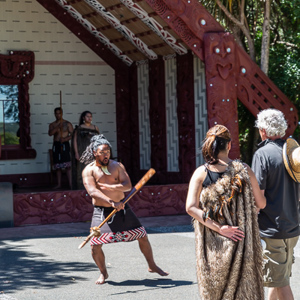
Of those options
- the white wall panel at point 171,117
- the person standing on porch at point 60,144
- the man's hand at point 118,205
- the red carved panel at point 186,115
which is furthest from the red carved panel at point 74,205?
the man's hand at point 118,205

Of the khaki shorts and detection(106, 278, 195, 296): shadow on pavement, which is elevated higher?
the khaki shorts

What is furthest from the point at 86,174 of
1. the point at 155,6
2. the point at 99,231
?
the point at 155,6

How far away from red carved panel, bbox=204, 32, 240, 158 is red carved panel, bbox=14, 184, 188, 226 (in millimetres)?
1572

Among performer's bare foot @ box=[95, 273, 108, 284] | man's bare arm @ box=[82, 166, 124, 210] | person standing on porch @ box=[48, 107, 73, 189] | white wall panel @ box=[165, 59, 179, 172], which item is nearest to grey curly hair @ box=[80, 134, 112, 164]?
man's bare arm @ box=[82, 166, 124, 210]

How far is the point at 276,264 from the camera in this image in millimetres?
5461

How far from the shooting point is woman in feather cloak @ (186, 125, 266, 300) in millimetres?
4875

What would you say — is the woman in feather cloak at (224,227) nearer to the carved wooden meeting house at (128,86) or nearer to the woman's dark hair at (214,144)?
the woman's dark hair at (214,144)

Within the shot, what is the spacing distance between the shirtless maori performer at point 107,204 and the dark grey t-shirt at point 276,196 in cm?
221

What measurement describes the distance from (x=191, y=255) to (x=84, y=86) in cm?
873

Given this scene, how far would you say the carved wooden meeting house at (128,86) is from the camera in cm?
1270

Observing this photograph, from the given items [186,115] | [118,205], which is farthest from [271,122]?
[186,115]

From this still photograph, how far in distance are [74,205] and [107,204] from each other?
5303mm

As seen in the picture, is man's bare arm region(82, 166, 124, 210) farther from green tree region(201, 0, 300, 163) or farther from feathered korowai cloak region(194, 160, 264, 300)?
green tree region(201, 0, 300, 163)

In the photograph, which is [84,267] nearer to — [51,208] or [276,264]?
[276,264]
